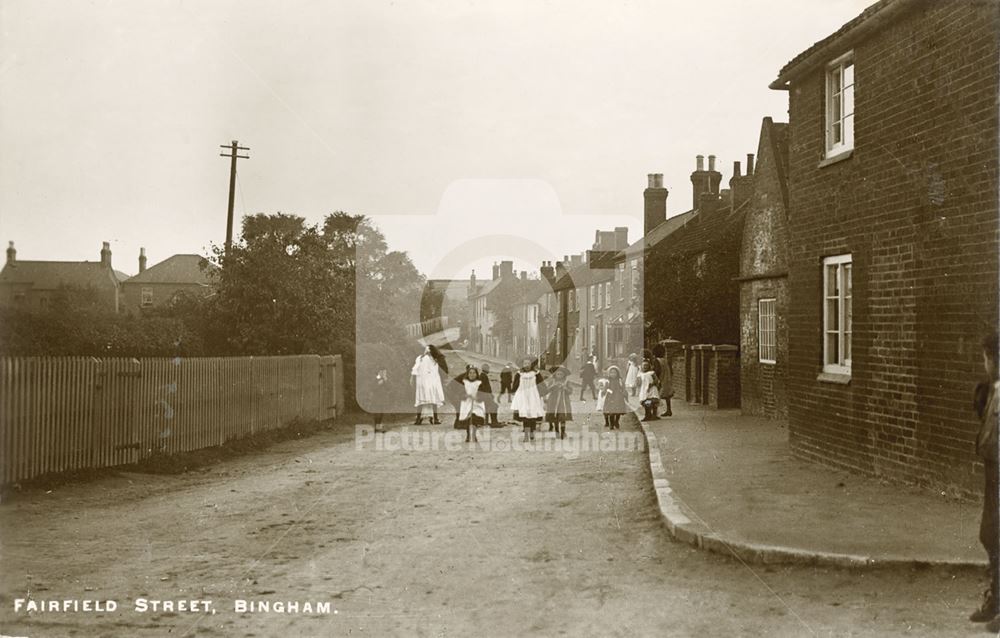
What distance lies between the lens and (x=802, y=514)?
28.2 feet

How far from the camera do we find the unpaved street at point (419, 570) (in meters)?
5.55

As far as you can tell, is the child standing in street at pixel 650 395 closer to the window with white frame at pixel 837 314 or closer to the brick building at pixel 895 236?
the brick building at pixel 895 236

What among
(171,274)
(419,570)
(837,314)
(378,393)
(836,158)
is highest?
(171,274)

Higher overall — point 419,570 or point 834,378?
point 834,378

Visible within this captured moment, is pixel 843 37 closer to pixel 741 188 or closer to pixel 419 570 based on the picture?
pixel 419 570

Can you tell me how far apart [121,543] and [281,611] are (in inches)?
109

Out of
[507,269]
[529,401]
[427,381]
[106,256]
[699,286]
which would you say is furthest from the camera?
[507,269]

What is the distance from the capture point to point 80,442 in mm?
11672

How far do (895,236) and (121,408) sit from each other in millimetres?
10081

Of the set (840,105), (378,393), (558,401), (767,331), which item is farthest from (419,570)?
(378,393)

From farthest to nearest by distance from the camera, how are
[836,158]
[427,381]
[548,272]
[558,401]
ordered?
[548,272]
[427,381]
[558,401]
[836,158]

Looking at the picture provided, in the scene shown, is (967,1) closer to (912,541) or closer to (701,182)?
(912,541)

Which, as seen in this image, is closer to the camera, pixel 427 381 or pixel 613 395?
pixel 613 395

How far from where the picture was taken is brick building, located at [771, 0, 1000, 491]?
9.01 metres
